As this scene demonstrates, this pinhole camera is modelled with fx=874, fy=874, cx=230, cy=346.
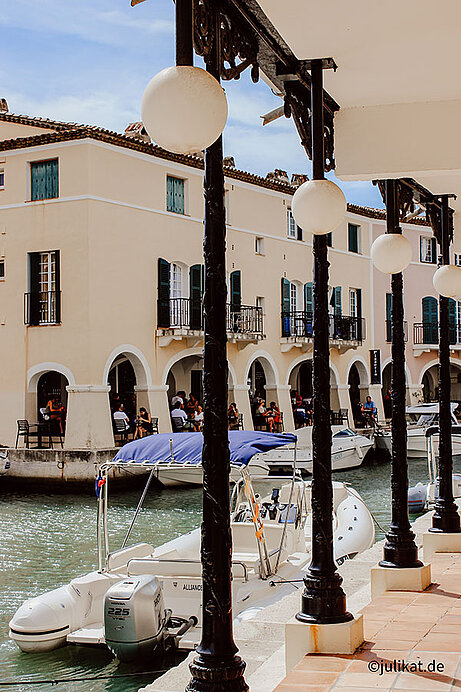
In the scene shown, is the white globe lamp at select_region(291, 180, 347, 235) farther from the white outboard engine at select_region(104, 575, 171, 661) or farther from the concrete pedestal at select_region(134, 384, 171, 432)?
the concrete pedestal at select_region(134, 384, 171, 432)

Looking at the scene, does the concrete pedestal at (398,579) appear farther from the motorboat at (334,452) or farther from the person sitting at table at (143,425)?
the person sitting at table at (143,425)

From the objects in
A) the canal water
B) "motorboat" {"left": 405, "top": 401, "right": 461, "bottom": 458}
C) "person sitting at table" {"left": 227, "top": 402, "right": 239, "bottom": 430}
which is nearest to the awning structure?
the canal water

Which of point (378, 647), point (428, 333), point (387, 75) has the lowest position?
point (378, 647)

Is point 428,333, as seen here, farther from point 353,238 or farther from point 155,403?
point 155,403

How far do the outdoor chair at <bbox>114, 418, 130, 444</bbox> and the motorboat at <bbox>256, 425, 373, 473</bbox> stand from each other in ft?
12.9

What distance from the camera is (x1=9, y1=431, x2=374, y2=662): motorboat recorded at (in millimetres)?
9531

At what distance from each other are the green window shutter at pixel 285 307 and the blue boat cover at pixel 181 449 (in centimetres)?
1749

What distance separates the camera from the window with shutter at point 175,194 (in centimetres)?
2758

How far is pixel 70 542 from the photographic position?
1711cm

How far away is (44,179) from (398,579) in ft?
70.1

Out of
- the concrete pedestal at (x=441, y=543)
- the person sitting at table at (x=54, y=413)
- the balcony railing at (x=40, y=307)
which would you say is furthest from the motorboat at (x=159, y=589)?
the balcony railing at (x=40, y=307)

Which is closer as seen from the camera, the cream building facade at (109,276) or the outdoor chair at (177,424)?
the cream building facade at (109,276)

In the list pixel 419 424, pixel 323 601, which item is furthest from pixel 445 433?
pixel 419 424

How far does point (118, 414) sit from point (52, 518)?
6133mm
